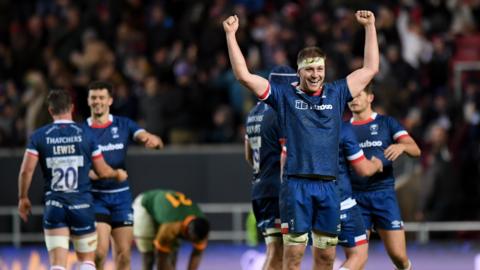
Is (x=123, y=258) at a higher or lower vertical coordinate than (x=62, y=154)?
lower

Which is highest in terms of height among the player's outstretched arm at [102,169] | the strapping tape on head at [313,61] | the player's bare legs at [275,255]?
the strapping tape on head at [313,61]

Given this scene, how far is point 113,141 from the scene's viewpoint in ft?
45.1

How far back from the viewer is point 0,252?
1902 centimetres

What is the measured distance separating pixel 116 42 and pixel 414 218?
6526 millimetres

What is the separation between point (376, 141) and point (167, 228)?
2.73 m

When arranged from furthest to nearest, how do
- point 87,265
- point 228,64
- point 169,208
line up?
point 228,64 → point 169,208 → point 87,265

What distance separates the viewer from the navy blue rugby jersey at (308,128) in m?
11.1

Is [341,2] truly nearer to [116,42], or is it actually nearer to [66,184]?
[116,42]

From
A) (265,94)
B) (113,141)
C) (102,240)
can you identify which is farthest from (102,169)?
(265,94)

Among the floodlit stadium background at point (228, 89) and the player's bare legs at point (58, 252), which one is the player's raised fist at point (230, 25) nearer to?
the player's bare legs at point (58, 252)

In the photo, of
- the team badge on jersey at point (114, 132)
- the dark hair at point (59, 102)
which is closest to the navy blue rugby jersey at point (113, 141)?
the team badge on jersey at point (114, 132)

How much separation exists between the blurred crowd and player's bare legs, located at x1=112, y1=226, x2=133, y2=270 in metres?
5.51

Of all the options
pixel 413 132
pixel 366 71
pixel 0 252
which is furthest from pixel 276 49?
pixel 366 71

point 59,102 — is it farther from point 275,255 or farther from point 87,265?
point 275,255
